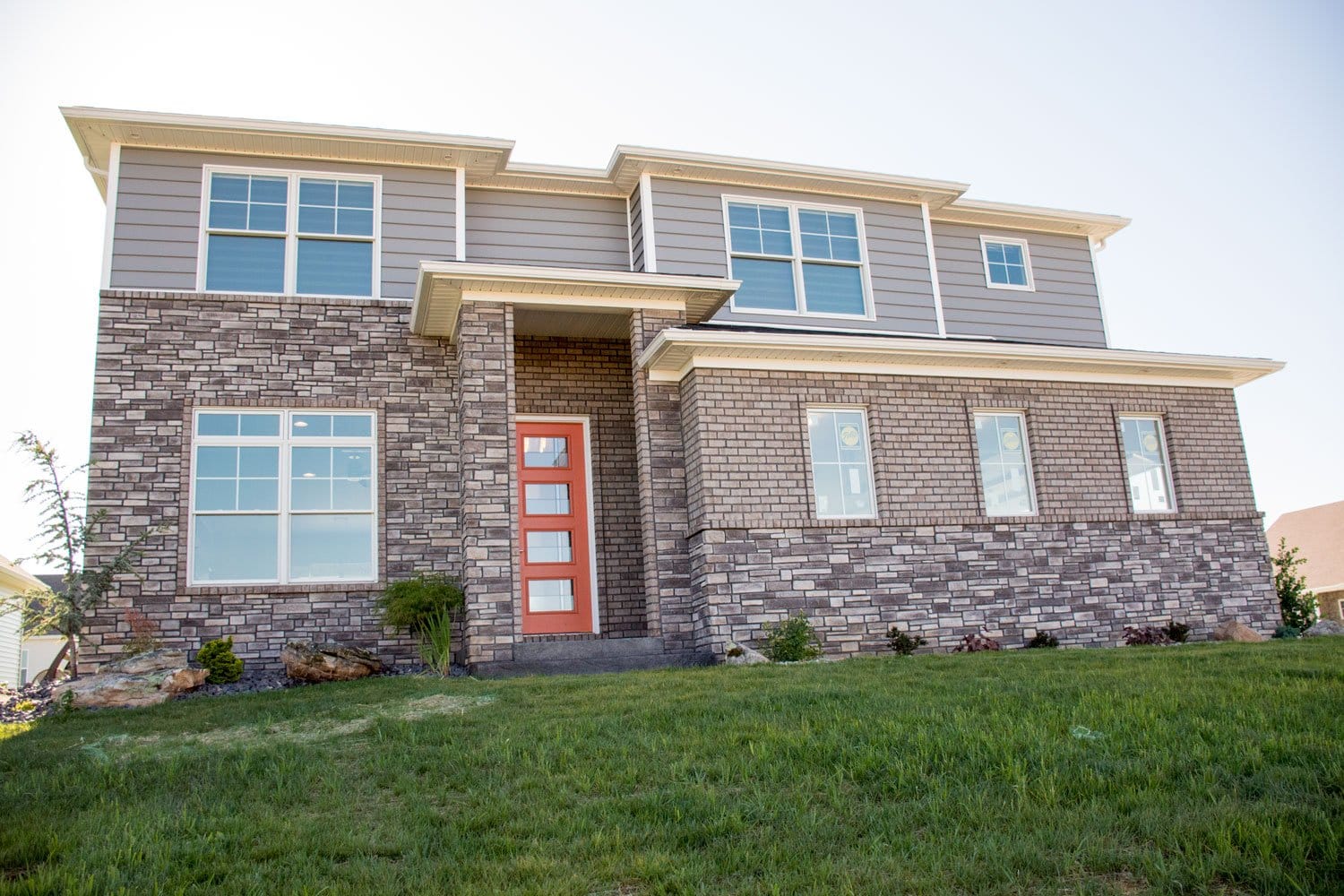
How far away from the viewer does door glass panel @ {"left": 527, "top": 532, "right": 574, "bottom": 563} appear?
1248 cm

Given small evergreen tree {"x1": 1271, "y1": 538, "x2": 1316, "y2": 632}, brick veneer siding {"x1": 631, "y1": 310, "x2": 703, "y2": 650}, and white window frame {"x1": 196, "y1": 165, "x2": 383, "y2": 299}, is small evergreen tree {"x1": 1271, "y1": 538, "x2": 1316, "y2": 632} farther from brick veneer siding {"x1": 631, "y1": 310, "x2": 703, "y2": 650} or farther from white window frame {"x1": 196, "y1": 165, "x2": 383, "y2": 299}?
white window frame {"x1": 196, "y1": 165, "x2": 383, "y2": 299}

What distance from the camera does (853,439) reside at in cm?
1161

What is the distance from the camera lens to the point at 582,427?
42.1ft

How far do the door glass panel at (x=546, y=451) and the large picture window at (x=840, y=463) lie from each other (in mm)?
3262

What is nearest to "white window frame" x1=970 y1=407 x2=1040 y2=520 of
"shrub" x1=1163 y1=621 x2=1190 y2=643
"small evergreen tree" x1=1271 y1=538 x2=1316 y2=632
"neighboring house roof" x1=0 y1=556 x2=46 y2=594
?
"shrub" x1=1163 y1=621 x2=1190 y2=643

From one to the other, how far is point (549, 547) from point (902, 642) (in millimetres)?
4465

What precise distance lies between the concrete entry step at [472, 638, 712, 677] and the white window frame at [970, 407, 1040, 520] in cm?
404

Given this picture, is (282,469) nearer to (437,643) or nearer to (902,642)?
(437,643)

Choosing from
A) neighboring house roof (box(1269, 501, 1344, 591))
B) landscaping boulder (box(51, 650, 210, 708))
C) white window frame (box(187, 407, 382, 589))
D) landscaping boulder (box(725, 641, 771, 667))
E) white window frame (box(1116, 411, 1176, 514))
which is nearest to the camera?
landscaping boulder (box(51, 650, 210, 708))

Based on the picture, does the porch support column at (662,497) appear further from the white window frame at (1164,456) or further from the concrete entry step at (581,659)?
the white window frame at (1164,456)

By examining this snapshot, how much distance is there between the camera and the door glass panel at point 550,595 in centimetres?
1238

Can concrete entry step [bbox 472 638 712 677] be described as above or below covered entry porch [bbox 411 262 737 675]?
below

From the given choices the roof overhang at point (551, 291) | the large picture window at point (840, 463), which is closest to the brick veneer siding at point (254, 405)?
the roof overhang at point (551, 291)

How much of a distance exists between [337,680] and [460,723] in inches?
162
